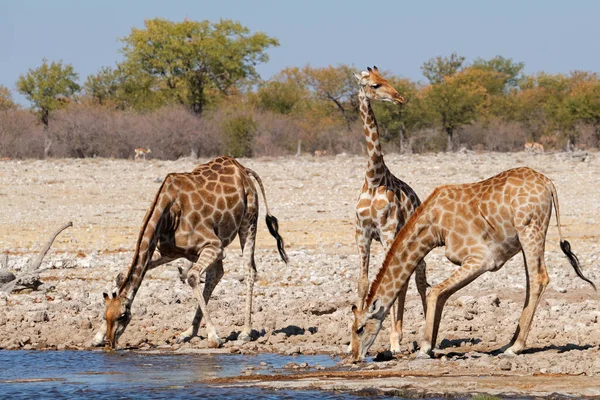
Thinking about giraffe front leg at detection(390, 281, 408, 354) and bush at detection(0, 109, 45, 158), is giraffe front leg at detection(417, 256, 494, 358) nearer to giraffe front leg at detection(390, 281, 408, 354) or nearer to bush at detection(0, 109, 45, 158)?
giraffe front leg at detection(390, 281, 408, 354)

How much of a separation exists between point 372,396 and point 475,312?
375 centimetres

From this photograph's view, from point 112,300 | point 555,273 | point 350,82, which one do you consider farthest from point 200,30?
point 112,300

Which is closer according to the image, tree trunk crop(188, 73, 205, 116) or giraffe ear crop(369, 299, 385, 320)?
giraffe ear crop(369, 299, 385, 320)

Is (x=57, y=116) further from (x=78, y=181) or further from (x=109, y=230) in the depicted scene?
(x=109, y=230)

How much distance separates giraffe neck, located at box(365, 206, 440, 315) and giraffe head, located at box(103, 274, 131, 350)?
7.63 feet

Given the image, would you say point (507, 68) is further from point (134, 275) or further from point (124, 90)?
point (134, 275)

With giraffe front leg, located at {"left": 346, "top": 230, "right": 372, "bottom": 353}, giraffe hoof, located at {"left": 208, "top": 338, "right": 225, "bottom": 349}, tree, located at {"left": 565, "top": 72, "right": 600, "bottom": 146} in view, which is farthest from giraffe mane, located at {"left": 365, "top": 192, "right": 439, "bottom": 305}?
tree, located at {"left": 565, "top": 72, "right": 600, "bottom": 146}

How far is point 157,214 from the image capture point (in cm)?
1043

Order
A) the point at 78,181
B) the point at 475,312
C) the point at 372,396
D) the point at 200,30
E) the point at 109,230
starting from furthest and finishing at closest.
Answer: the point at 200,30 → the point at 78,181 → the point at 109,230 → the point at 475,312 → the point at 372,396

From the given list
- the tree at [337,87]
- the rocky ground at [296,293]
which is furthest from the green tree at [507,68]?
the rocky ground at [296,293]

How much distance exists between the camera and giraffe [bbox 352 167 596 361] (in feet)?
30.9

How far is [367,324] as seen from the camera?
31.1 feet

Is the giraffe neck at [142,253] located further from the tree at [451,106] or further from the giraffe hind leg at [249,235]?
the tree at [451,106]

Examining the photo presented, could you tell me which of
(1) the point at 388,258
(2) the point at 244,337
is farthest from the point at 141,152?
(1) the point at 388,258
